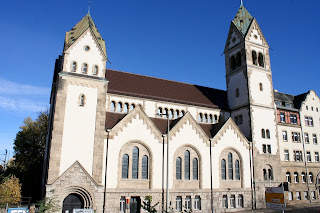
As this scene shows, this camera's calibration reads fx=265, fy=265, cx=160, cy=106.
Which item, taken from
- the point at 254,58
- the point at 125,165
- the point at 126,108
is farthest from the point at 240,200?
the point at 254,58

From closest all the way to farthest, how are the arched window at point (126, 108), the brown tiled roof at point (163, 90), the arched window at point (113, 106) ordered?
the arched window at point (113, 106)
the arched window at point (126, 108)
the brown tiled roof at point (163, 90)

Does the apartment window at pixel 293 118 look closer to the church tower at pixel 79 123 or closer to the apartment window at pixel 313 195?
the apartment window at pixel 313 195

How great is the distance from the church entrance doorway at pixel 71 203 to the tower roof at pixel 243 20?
34.6 metres

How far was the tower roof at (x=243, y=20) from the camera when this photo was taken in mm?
44125

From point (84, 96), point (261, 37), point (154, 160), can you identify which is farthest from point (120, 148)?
point (261, 37)

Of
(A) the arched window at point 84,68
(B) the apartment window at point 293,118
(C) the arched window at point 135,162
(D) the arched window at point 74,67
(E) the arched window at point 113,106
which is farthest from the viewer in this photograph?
(B) the apartment window at point 293,118

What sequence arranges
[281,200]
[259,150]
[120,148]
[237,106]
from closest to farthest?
[281,200] < [120,148] < [259,150] < [237,106]

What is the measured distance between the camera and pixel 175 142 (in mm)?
32125

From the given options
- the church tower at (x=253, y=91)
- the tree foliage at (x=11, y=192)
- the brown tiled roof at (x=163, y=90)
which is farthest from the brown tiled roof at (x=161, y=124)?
the tree foliage at (x=11, y=192)

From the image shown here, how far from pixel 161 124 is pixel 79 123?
35.5 feet

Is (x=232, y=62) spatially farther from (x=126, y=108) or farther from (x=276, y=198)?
(x=276, y=198)

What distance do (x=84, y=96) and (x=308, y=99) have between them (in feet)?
134

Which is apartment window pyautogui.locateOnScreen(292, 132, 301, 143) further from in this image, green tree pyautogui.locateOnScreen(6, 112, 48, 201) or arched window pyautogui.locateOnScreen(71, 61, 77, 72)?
green tree pyautogui.locateOnScreen(6, 112, 48, 201)

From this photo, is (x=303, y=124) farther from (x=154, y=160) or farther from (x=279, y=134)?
(x=154, y=160)
